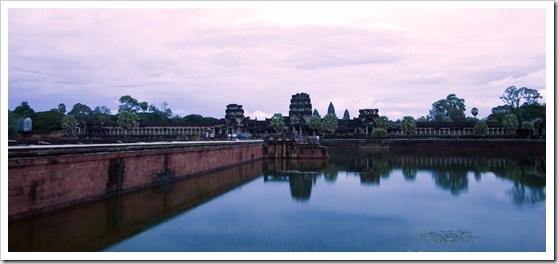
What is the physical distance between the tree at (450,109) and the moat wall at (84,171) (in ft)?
312

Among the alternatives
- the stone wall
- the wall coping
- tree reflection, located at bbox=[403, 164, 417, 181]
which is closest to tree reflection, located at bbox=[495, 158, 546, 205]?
tree reflection, located at bbox=[403, 164, 417, 181]

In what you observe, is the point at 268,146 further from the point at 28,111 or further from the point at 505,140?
the point at 28,111

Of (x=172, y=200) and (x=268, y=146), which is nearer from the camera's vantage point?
(x=172, y=200)

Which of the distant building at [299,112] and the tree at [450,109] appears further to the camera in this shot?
the tree at [450,109]

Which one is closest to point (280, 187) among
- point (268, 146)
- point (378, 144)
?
point (268, 146)

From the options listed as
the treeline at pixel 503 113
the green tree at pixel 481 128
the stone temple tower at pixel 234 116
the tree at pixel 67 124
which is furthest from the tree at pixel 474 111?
the tree at pixel 67 124

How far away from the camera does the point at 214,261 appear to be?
9195 millimetres

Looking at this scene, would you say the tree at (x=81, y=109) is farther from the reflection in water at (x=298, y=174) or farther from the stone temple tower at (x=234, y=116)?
the reflection in water at (x=298, y=174)

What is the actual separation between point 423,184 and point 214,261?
2071 centimetres

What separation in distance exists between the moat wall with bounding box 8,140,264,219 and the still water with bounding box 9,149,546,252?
0.58 metres

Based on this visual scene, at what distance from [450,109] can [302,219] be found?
105951 millimetres

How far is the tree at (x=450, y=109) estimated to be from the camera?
11062cm

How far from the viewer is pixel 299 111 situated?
92.2m

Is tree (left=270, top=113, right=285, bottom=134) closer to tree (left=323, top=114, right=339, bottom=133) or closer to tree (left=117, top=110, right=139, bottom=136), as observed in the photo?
tree (left=323, top=114, right=339, bottom=133)
